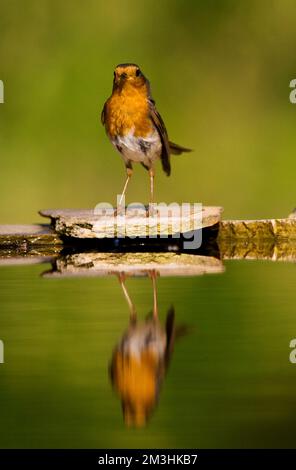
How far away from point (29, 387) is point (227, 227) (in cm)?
471

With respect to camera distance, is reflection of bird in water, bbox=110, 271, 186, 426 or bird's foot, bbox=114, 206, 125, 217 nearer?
reflection of bird in water, bbox=110, 271, 186, 426

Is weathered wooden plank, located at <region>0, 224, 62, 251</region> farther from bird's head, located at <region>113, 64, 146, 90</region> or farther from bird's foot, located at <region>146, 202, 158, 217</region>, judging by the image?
bird's head, located at <region>113, 64, 146, 90</region>

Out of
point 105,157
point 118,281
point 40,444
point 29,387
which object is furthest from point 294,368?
point 105,157

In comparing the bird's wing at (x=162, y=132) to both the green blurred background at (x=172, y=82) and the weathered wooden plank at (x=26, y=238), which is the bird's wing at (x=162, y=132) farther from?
the green blurred background at (x=172, y=82)

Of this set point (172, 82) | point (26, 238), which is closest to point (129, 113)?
point (26, 238)

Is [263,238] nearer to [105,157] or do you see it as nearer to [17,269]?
[17,269]

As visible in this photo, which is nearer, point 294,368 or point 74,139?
point 294,368

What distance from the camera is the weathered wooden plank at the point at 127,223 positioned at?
26.2 ft

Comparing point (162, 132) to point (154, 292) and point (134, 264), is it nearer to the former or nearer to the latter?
point (134, 264)

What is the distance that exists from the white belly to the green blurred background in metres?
4.18

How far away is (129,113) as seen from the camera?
25.5 ft

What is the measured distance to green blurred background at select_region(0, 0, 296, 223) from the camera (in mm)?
12398

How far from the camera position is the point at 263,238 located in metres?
8.58

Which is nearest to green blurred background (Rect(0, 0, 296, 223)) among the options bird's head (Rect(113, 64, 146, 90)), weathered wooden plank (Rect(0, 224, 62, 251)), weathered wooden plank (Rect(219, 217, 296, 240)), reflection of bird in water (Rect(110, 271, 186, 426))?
weathered wooden plank (Rect(219, 217, 296, 240))
